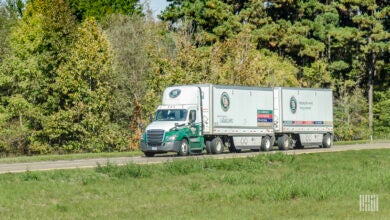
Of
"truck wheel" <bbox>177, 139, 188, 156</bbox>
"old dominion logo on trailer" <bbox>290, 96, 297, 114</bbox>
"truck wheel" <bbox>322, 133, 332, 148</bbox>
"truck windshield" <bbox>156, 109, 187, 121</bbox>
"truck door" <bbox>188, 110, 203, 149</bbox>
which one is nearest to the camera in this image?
"truck wheel" <bbox>177, 139, 188, 156</bbox>

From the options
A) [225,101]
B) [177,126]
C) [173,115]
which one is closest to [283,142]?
[225,101]

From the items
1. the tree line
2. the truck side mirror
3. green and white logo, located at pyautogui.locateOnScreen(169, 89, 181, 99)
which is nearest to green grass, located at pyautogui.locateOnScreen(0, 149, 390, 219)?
the truck side mirror

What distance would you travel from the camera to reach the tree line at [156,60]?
62.2m

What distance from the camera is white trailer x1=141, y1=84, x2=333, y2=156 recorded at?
42000 mm

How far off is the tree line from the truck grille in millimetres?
19876

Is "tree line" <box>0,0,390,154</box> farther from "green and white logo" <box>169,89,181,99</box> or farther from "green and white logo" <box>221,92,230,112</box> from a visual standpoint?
"green and white logo" <box>169,89,181,99</box>

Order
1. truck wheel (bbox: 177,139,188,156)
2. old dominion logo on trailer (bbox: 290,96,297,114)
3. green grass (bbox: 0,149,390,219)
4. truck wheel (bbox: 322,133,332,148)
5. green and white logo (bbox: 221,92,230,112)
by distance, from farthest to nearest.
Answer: truck wheel (bbox: 322,133,332,148), old dominion logo on trailer (bbox: 290,96,297,114), green and white logo (bbox: 221,92,230,112), truck wheel (bbox: 177,139,188,156), green grass (bbox: 0,149,390,219)

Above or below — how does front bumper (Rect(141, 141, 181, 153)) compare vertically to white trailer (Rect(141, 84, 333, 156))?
below

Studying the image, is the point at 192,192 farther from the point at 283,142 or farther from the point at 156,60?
the point at 156,60

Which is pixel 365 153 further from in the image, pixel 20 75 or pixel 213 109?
pixel 20 75

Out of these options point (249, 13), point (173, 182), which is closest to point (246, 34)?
point (249, 13)

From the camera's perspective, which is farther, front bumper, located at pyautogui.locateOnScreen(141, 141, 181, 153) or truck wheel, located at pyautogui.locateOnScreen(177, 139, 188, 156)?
truck wheel, located at pyautogui.locateOnScreen(177, 139, 188, 156)

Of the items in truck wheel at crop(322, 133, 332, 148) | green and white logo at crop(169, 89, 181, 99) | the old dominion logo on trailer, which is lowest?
truck wheel at crop(322, 133, 332, 148)

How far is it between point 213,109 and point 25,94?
26067 mm
